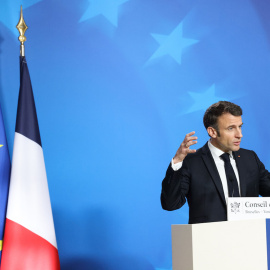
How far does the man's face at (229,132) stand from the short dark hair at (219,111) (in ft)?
0.07

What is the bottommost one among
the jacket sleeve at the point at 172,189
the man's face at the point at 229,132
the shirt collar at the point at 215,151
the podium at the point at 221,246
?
the podium at the point at 221,246

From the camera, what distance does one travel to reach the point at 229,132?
257 cm

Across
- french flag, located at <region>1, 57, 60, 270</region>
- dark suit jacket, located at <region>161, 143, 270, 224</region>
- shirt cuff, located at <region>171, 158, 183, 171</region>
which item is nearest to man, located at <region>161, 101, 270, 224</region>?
dark suit jacket, located at <region>161, 143, 270, 224</region>

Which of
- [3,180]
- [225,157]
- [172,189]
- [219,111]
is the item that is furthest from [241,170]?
[3,180]

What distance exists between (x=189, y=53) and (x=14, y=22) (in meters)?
1.46

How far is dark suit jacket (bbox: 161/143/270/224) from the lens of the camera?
2547 mm

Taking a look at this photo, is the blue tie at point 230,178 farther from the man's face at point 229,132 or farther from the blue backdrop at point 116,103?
the blue backdrop at point 116,103

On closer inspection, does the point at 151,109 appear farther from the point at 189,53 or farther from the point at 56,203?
the point at 56,203

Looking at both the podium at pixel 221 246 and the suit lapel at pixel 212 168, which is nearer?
the podium at pixel 221 246

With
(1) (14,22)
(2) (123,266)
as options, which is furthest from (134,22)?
(2) (123,266)

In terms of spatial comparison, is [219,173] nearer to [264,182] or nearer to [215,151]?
[215,151]

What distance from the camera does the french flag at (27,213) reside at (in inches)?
105

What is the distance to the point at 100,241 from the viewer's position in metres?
3.47

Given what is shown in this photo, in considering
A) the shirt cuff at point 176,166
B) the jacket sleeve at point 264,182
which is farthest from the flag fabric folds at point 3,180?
the jacket sleeve at point 264,182
